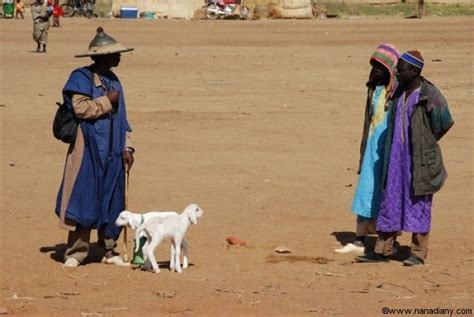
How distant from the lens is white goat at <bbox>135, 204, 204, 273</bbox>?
341 inches

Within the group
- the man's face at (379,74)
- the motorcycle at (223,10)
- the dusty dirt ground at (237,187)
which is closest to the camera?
the dusty dirt ground at (237,187)

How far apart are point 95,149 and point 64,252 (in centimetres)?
116

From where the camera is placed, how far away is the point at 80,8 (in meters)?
50.9

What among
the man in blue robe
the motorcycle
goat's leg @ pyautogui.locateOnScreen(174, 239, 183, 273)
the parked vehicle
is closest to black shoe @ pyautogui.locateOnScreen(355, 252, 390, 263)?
goat's leg @ pyautogui.locateOnScreen(174, 239, 183, 273)

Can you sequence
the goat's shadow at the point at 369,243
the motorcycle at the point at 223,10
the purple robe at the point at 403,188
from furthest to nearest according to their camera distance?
1. the motorcycle at the point at 223,10
2. the goat's shadow at the point at 369,243
3. the purple robe at the point at 403,188

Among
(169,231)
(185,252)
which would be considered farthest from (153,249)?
(185,252)

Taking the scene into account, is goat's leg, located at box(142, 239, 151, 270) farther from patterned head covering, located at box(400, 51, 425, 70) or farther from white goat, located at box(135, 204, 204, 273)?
patterned head covering, located at box(400, 51, 425, 70)

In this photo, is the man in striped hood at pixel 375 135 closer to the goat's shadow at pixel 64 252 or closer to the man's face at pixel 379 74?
the man's face at pixel 379 74

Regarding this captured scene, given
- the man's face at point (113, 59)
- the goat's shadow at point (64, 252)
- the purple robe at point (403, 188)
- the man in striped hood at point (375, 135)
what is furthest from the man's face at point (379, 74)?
the goat's shadow at point (64, 252)

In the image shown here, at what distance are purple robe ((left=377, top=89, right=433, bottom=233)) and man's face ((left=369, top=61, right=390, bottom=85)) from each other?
436 millimetres

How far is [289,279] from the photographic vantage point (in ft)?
28.8

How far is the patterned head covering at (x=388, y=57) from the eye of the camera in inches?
369

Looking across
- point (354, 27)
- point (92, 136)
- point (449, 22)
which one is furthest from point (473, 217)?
point (449, 22)

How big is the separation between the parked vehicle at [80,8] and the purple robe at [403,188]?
1655 inches
